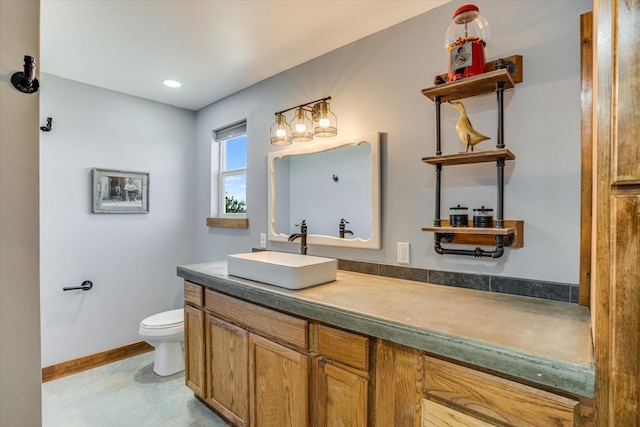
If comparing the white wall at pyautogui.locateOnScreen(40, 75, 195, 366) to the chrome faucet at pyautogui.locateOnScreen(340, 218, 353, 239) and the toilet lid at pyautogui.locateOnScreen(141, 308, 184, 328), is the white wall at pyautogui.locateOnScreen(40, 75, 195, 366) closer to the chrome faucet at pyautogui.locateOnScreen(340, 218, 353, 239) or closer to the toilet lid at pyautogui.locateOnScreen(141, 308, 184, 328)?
the toilet lid at pyautogui.locateOnScreen(141, 308, 184, 328)

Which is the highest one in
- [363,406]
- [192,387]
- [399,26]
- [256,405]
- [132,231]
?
[399,26]

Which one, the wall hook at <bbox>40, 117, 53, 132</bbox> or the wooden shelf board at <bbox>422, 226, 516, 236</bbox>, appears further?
the wall hook at <bbox>40, 117, 53, 132</bbox>

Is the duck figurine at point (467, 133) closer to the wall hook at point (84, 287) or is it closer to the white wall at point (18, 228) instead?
the white wall at point (18, 228)

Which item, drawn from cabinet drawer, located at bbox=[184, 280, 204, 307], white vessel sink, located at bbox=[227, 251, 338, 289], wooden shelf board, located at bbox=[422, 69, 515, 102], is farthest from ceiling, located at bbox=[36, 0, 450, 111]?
cabinet drawer, located at bbox=[184, 280, 204, 307]

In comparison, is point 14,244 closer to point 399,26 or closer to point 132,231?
point 399,26

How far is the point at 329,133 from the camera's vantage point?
6.82 feet

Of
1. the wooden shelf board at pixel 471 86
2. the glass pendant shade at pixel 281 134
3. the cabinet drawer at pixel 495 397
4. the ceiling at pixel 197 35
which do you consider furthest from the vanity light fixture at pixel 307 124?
the cabinet drawer at pixel 495 397

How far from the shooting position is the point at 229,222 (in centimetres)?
293

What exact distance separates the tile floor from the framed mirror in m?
1.29

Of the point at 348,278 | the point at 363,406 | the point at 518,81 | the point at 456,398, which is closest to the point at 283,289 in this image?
the point at 348,278

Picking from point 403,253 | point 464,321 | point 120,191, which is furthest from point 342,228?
point 120,191

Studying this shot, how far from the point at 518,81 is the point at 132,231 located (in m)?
3.11

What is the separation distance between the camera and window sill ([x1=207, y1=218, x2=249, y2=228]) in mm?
2787

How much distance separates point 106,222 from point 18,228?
84.8 inches
